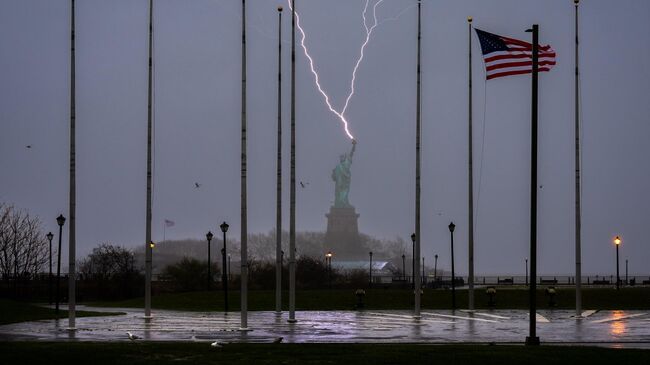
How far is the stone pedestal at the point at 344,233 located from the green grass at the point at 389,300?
91353 mm

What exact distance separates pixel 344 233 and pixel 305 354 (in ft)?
460

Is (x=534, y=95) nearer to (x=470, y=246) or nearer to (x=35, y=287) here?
(x=470, y=246)

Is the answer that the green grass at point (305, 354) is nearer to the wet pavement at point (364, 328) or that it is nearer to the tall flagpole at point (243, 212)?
the wet pavement at point (364, 328)

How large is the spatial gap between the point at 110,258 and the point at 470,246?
63.0 meters

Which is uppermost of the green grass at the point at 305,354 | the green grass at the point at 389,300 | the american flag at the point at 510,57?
the american flag at the point at 510,57

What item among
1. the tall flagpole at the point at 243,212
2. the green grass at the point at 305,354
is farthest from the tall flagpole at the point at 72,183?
the green grass at the point at 305,354

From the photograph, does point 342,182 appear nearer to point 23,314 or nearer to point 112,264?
point 112,264

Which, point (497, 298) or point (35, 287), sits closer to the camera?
point (497, 298)

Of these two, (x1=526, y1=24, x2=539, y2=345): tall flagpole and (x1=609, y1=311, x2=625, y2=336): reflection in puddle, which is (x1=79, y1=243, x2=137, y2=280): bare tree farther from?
(x1=526, y1=24, x2=539, y2=345): tall flagpole

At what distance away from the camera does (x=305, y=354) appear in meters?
24.0

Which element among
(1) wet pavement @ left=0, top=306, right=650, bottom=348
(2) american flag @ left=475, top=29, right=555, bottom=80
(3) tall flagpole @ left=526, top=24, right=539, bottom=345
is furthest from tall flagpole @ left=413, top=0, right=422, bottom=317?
(3) tall flagpole @ left=526, top=24, right=539, bottom=345

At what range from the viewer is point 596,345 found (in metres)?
28.6

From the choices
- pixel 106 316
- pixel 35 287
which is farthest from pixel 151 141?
pixel 35 287

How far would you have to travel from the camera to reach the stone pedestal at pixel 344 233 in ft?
526
